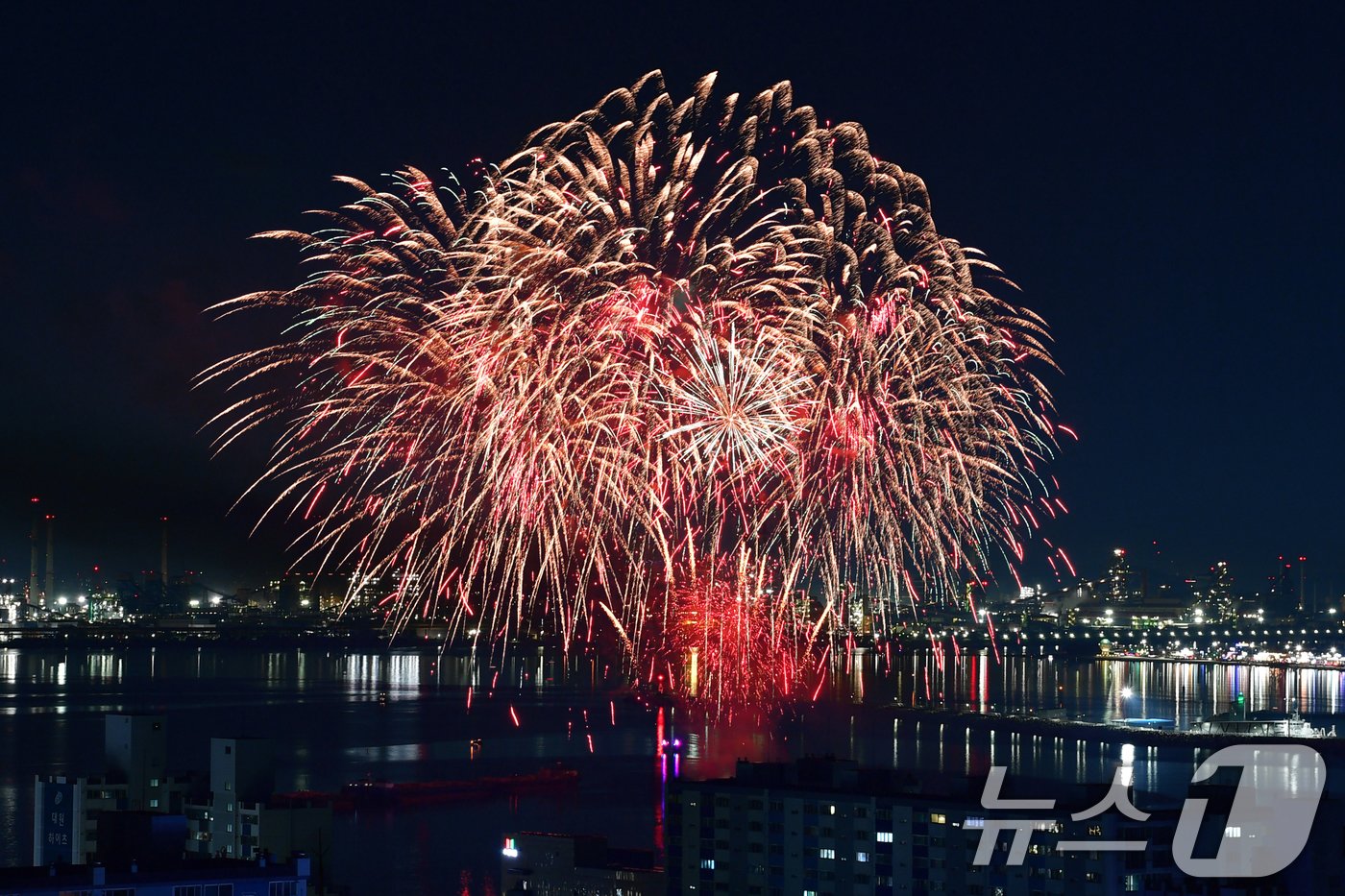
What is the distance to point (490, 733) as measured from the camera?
47906 mm

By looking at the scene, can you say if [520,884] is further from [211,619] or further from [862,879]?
[211,619]

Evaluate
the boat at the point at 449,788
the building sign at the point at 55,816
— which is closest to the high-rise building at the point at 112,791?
the building sign at the point at 55,816

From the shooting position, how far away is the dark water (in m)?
30.3

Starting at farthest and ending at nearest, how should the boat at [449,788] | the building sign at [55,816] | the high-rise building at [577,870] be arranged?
the boat at [449,788] → the high-rise building at [577,870] → the building sign at [55,816]

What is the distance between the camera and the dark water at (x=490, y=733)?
3027cm

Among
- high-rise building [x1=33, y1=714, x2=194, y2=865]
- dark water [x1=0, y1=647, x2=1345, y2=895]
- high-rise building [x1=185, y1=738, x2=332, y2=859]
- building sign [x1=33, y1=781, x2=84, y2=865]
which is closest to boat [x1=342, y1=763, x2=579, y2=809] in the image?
dark water [x1=0, y1=647, x2=1345, y2=895]

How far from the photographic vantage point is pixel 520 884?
70.5ft

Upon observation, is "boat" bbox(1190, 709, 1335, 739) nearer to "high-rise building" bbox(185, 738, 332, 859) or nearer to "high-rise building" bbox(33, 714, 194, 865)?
"high-rise building" bbox(185, 738, 332, 859)

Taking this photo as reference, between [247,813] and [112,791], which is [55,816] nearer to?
[112,791]

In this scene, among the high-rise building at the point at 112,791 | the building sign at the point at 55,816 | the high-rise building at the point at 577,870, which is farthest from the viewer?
the high-rise building at the point at 577,870

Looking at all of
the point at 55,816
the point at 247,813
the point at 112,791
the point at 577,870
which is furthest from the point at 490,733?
the point at 247,813

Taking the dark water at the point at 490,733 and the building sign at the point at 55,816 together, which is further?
the dark water at the point at 490,733

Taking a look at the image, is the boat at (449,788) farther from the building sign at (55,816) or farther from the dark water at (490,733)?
the building sign at (55,816)

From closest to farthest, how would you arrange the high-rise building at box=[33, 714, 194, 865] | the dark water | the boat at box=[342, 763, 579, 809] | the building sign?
1. the high-rise building at box=[33, 714, 194, 865]
2. the building sign
3. the dark water
4. the boat at box=[342, 763, 579, 809]
